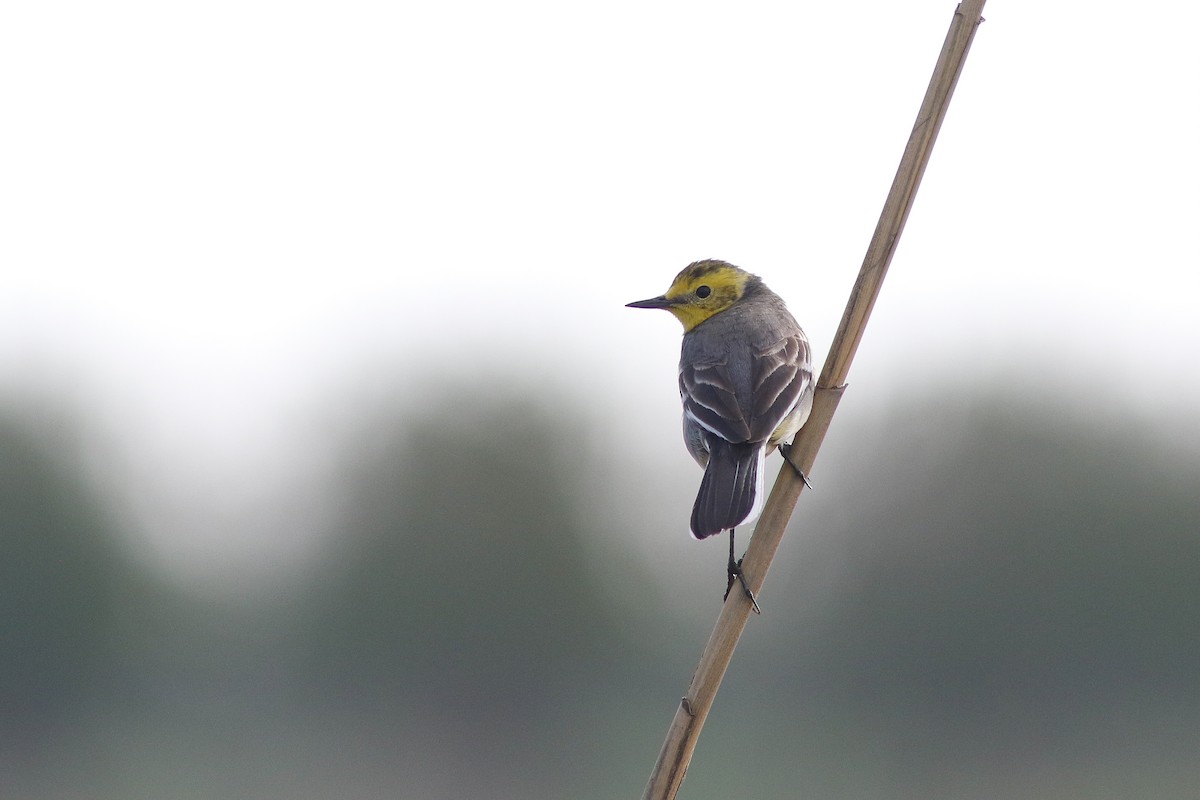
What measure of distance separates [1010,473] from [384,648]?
33.9m

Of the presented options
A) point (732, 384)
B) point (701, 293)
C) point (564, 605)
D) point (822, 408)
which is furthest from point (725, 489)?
point (564, 605)

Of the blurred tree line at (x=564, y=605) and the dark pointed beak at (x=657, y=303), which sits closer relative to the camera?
the dark pointed beak at (x=657, y=303)

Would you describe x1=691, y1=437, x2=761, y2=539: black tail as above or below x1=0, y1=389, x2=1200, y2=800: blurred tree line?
above

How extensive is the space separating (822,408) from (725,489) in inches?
33.7

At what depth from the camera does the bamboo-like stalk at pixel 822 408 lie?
14.0 feet

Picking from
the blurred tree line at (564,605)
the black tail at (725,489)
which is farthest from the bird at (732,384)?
the blurred tree line at (564,605)

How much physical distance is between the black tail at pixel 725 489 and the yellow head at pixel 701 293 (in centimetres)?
213

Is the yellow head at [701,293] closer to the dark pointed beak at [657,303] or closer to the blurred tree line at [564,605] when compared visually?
the dark pointed beak at [657,303]

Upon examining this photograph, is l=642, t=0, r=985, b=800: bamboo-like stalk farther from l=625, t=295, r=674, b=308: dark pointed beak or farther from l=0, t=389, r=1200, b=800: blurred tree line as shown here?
l=0, t=389, r=1200, b=800: blurred tree line

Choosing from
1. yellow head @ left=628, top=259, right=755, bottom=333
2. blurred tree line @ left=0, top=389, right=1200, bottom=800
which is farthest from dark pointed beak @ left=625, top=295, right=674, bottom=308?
blurred tree line @ left=0, top=389, right=1200, bottom=800

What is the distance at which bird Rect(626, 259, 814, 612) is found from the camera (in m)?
5.90

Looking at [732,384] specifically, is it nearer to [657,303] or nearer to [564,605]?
[657,303]

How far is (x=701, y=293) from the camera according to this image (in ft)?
27.9

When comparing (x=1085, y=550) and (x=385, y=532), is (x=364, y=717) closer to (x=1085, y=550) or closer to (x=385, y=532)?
(x=385, y=532)
